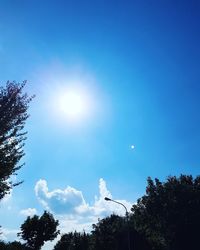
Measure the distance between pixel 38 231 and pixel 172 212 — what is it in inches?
1226

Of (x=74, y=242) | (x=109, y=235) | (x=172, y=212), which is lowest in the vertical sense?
(x=172, y=212)

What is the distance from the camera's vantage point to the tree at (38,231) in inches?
2281

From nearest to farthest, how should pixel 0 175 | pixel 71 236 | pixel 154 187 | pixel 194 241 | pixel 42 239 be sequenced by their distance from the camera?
pixel 0 175 < pixel 194 241 < pixel 154 187 < pixel 42 239 < pixel 71 236

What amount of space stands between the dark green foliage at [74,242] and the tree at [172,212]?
145ft

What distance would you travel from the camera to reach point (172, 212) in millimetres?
40688

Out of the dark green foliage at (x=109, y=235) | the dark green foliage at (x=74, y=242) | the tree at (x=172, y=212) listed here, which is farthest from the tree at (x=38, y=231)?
the dark green foliage at (x=74, y=242)

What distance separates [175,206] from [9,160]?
103 feet

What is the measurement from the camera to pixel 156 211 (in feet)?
139

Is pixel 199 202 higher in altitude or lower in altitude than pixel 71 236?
lower

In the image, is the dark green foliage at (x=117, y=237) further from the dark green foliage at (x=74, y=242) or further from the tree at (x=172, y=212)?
the dark green foliage at (x=74, y=242)

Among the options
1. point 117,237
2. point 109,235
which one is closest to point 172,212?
point 117,237

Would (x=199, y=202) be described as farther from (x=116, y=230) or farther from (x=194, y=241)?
(x=116, y=230)

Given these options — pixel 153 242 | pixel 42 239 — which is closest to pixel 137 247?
pixel 153 242

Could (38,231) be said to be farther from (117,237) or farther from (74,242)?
(74,242)
